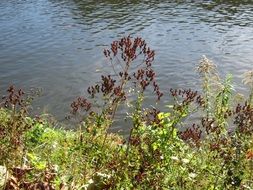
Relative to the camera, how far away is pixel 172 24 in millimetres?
31719

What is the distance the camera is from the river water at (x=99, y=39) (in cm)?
2177

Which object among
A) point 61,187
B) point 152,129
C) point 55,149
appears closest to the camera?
point 61,187

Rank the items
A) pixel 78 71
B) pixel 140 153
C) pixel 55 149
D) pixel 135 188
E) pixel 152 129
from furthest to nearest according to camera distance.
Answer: pixel 78 71 < pixel 55 149 < pixel 152 129 < pixel 140 153 < pixel 135 188

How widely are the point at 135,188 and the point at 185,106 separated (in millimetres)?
1419

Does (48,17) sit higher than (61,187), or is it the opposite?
(61,187)

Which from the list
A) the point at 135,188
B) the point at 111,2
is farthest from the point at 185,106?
the point at 111,2

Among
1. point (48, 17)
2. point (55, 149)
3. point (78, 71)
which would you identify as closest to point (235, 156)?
point (55, 149)

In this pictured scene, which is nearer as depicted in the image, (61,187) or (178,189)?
(61,187)

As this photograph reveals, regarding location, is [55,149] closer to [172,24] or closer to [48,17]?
[172,24]

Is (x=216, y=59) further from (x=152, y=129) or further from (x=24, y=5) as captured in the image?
(x=24, y=5)

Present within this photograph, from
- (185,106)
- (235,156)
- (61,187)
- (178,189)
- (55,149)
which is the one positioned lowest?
(55,149)

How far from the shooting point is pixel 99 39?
94.2 feet

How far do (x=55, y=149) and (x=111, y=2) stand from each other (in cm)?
3215

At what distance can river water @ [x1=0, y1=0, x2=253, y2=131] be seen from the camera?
71.4 feet
